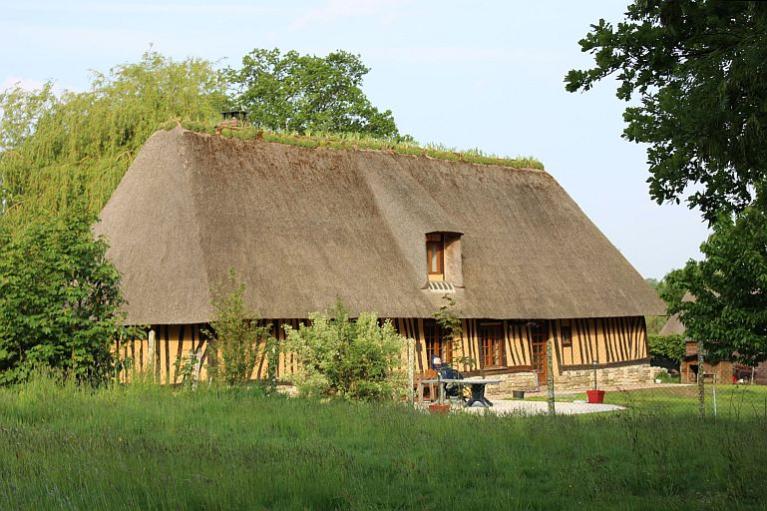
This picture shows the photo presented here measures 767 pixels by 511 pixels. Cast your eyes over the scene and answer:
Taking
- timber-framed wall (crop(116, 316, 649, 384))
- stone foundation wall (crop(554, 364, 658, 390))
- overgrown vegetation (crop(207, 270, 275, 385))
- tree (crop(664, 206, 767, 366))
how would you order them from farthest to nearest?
stone foundation wall (crop(554, 364, 658, 390)), timber-framed wall (crop(116, 316, 649, 384)), tree (crop(664, 206, 767, 366)), overgrown vegetation (crop(207, 270, 275, 385))

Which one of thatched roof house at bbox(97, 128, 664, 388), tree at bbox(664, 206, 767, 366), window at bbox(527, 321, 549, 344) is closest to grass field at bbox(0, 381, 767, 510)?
tree at bbox(664, 206, 767, 366)

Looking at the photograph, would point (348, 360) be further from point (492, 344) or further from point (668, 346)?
point (668, 346)

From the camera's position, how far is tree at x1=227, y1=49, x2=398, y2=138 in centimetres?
4262

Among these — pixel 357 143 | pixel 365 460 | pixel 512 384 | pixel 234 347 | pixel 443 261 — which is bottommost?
pixel 365 460

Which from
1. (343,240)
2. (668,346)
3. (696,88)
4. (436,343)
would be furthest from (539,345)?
(696,88)

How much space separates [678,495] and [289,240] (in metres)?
17.1

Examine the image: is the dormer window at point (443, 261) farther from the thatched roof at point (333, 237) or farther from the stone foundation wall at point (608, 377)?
the stone foundation wall at point (608, 377)

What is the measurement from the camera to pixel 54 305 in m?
16.8

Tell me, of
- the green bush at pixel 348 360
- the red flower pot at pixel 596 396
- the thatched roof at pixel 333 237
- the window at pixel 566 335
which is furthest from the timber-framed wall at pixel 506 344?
the red flower pot at pixel 596 396

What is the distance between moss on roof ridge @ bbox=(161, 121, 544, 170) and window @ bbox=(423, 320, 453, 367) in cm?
625

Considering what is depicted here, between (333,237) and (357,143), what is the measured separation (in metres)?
4.93

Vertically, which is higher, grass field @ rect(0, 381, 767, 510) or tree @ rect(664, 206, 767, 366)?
tree @ rect(664, 206, 767, 366)

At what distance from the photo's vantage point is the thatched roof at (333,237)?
77.0 feet

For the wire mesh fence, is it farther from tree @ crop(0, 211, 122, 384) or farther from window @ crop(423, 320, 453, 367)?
tree @ crop(0, 211, 122, 384)
